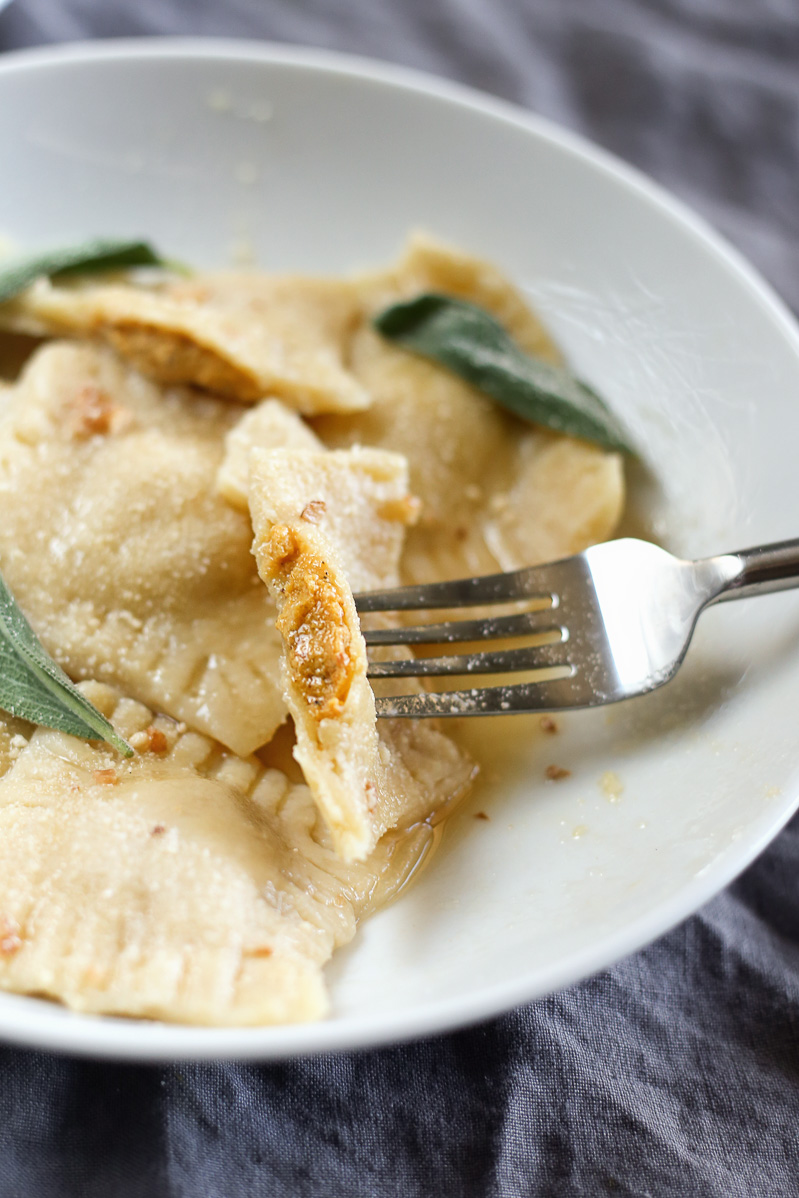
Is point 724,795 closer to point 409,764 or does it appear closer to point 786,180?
point 409,764

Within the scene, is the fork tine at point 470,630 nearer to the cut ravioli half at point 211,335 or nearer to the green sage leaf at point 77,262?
the cut ravioli half at point 211,335

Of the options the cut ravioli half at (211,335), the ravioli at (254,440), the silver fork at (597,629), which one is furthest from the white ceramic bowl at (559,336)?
the ravioli at (254,440)

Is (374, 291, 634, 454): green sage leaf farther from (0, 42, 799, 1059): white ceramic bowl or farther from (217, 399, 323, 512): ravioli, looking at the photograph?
(217, 399, 323, 512): ravioli

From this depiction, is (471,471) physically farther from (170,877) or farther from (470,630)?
A: (170,877)

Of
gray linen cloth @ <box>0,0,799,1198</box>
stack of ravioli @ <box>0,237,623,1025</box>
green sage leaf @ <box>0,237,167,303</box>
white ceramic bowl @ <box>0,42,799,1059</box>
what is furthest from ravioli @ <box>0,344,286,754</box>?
gray linen cloth @ <box>0,0,799,1198</box>

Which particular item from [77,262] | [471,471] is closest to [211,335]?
[77,262]

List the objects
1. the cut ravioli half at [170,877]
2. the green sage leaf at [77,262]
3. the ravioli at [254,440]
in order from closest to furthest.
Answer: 1. the cut ravioli half at [170,877]
2. the ravioli at [254,440]
3. the green sage leaf at [77,262]

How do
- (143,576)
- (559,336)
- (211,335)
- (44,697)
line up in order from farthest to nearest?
(559,336) < (211,335) < (143,576) < (44,697)

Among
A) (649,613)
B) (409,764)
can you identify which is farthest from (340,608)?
(649,613)
